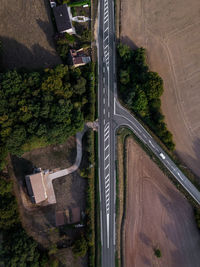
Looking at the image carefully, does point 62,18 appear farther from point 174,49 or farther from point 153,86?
point 174,49

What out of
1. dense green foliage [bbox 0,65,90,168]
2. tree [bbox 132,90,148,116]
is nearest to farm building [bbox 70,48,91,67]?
dense green foliage [bbox 0,65,90,168]

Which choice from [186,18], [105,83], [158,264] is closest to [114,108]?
[105,83]

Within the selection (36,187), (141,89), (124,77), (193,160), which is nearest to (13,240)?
(36,187)

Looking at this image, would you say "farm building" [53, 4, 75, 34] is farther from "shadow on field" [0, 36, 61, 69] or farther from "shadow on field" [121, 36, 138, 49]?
"shadow on field" [121, 36, 138, 49]

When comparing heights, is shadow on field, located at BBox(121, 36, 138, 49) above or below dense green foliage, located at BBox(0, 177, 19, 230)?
above

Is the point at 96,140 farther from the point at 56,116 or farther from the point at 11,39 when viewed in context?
the point at 11,39

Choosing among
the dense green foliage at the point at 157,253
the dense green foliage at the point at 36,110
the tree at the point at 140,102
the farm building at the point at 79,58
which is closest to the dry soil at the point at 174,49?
the tree at the point at 140,102

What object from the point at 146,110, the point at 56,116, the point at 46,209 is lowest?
the point at 46,209

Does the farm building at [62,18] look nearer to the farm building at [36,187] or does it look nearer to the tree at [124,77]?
the tree at [124,77]
